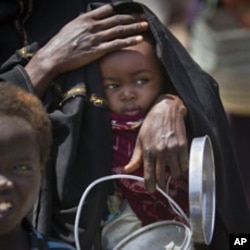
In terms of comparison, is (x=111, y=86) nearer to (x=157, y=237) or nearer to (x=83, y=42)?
(x=83, y=42)

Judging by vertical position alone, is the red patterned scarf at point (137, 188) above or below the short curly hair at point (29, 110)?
below

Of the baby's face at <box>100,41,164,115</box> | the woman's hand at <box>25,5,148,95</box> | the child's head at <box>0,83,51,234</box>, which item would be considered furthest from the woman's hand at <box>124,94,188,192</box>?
the child's head at <box>0,83,51,234</box>

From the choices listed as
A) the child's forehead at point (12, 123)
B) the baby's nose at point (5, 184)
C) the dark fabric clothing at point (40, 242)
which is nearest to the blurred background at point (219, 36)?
the dark fabric clothing at point (40, 242)

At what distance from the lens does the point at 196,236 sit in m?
3.47

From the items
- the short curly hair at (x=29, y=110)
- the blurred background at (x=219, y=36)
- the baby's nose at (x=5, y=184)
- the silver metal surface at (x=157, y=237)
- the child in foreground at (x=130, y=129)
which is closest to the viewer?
the baby's nose at (x=5, y=184)

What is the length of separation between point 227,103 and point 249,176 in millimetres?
749

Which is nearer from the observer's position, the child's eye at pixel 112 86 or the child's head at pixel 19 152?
the child's head at pixel 19 152

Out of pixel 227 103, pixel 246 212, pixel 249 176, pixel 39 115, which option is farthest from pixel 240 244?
pixel 227 103

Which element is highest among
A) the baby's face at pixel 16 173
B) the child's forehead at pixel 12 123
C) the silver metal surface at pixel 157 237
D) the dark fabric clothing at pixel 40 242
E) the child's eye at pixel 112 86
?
the child's forehead at pixel 12 123

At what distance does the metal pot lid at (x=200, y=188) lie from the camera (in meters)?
3.41

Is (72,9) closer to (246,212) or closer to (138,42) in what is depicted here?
(138,42)

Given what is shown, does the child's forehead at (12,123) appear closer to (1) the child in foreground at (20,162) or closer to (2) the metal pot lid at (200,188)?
(1) the child in foreground at (20,162)

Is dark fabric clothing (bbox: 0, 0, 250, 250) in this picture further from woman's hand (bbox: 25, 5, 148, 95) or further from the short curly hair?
the short curly hair

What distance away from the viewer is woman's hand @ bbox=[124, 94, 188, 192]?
12.0ft
